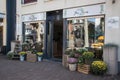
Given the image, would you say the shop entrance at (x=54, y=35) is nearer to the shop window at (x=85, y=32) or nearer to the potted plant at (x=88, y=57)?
the shop window at (x=85, y=32)

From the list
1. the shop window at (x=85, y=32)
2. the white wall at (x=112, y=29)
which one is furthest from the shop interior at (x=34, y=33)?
the white wall at (x=112, y=29)

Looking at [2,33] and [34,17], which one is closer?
[34,17]

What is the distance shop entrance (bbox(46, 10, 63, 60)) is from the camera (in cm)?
1316

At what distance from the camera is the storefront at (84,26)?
1075cm

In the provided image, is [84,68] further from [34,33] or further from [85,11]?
[34,33]

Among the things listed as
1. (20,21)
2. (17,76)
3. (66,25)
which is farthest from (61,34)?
(17,76)

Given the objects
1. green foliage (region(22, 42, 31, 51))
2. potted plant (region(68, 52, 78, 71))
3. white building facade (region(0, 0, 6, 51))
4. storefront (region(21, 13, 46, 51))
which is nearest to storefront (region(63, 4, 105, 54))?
potted plant (region(68, 52, 78, 71))

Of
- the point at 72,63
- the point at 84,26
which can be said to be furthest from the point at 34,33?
the point at 72,63

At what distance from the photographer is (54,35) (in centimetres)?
1354

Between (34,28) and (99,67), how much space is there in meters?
6.68

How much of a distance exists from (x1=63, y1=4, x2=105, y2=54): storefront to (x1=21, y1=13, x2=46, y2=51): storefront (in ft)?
6.79

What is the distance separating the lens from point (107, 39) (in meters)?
10.2

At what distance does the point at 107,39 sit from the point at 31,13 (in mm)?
6227

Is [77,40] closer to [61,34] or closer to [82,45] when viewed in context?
[82,45]
